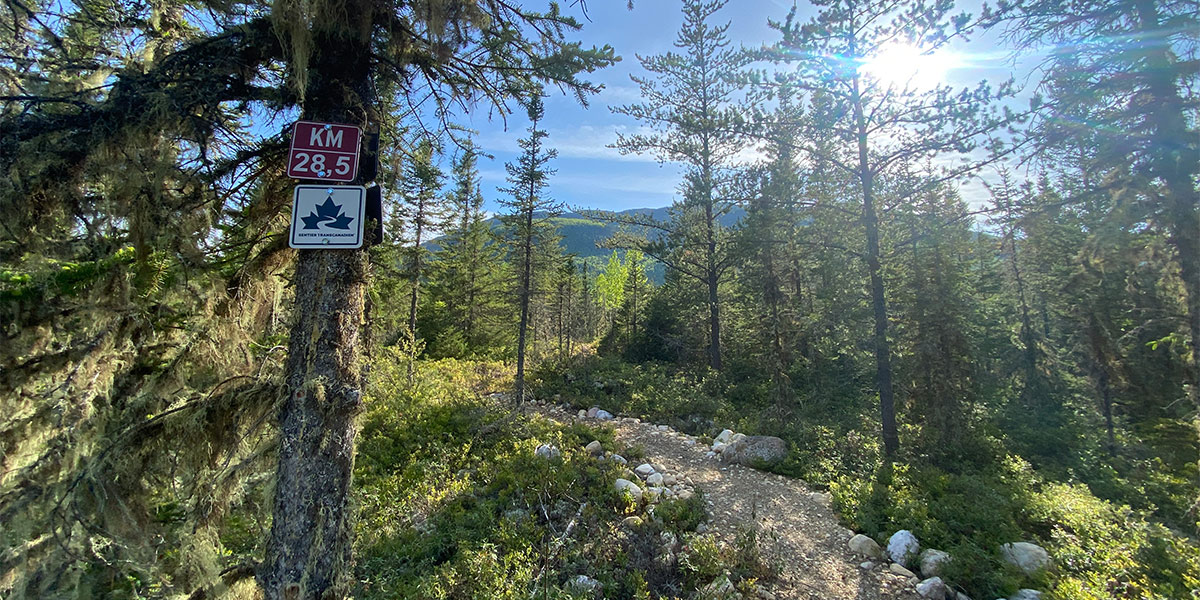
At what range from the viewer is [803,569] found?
576cm

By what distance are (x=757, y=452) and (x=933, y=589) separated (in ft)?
14.9

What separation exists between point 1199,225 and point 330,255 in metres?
10.3

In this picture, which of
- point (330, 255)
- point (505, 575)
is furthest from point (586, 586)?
point (330, 255)

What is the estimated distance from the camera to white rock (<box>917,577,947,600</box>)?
17.0ft

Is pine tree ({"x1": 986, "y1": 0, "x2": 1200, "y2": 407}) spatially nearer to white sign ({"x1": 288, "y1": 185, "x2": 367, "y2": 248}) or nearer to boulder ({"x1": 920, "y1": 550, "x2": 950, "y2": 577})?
boulder ({"x1": 920, "y1": 550, "x2": 950, "y2": 577})

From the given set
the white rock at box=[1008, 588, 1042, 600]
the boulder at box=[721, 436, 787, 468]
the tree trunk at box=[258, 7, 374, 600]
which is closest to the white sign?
the tree trunk at box=[258, 7, 374, 600]

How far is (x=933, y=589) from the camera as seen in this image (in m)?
5.22

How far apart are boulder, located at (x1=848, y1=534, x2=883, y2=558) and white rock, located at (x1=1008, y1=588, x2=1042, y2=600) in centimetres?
140

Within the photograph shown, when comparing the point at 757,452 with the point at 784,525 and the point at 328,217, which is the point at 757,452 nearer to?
the point at 784,525

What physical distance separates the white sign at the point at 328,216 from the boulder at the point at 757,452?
30.2 feet

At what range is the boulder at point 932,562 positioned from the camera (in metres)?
5.56

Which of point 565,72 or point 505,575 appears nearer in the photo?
point 565,72

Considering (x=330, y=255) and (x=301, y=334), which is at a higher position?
(x=330, y=255)

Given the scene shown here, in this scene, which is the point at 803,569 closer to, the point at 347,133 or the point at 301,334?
the point at 301,334
